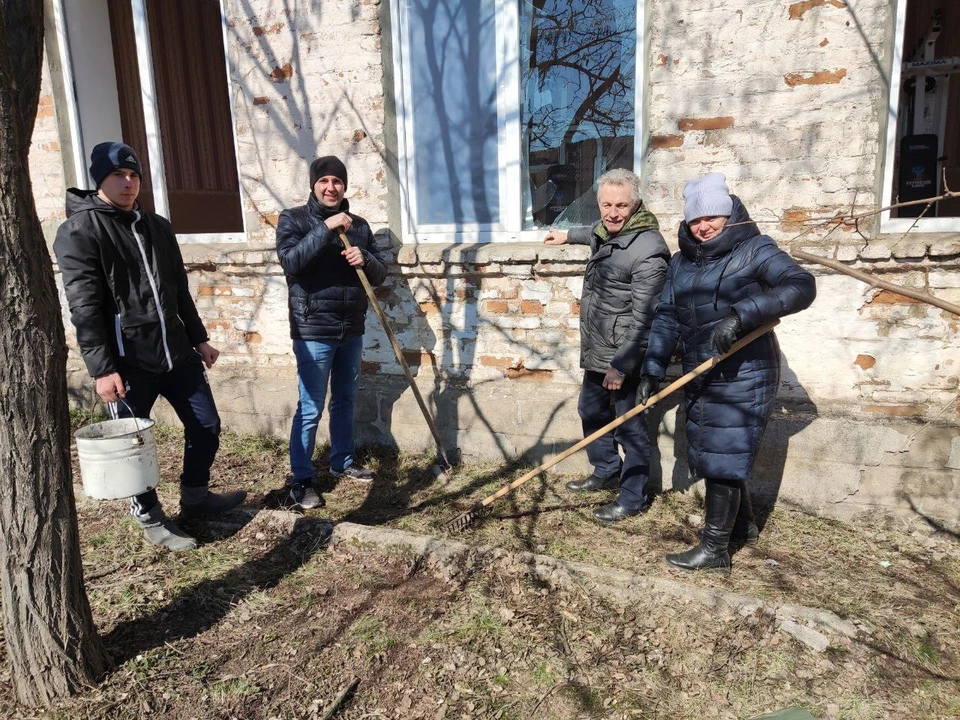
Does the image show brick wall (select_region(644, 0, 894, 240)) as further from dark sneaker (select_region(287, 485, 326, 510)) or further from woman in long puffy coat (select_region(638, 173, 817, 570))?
dark sneaker (select_region(287, 485, 326, 510))

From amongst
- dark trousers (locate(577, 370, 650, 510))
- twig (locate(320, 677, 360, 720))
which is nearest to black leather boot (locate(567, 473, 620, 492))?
dark trousers (locate(577, 370, 650, 510))

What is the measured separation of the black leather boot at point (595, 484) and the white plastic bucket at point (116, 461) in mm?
2387

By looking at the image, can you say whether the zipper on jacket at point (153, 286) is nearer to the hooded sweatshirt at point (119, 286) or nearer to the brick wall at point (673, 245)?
the hooded sweatshirt at point (119, 286)

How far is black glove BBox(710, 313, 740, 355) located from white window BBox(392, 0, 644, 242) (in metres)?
1.78

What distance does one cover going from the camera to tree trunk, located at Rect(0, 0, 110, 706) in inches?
84.9

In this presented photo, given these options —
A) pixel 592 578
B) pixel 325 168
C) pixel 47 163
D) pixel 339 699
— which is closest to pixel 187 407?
pixel 325 168

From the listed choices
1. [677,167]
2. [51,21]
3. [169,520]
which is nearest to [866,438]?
[677,167]

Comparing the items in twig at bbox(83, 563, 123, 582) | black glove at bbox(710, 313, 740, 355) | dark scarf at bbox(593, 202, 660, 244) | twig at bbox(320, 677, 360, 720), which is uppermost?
dark scarf at bbox(593, 202, 660, 244)

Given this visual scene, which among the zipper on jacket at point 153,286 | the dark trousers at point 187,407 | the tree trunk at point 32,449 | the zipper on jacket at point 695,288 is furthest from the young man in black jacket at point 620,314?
the tree trunk at point 32,449

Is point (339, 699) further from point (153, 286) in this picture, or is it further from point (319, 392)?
point (153, 286)

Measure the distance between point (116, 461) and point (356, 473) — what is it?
67.5 inches

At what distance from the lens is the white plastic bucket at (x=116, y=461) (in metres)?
2.80

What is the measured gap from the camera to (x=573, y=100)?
4297 millimetres

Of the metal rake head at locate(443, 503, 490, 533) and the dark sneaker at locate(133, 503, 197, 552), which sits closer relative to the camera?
the dark sneaker at locate(133, 503, 197, 552)
